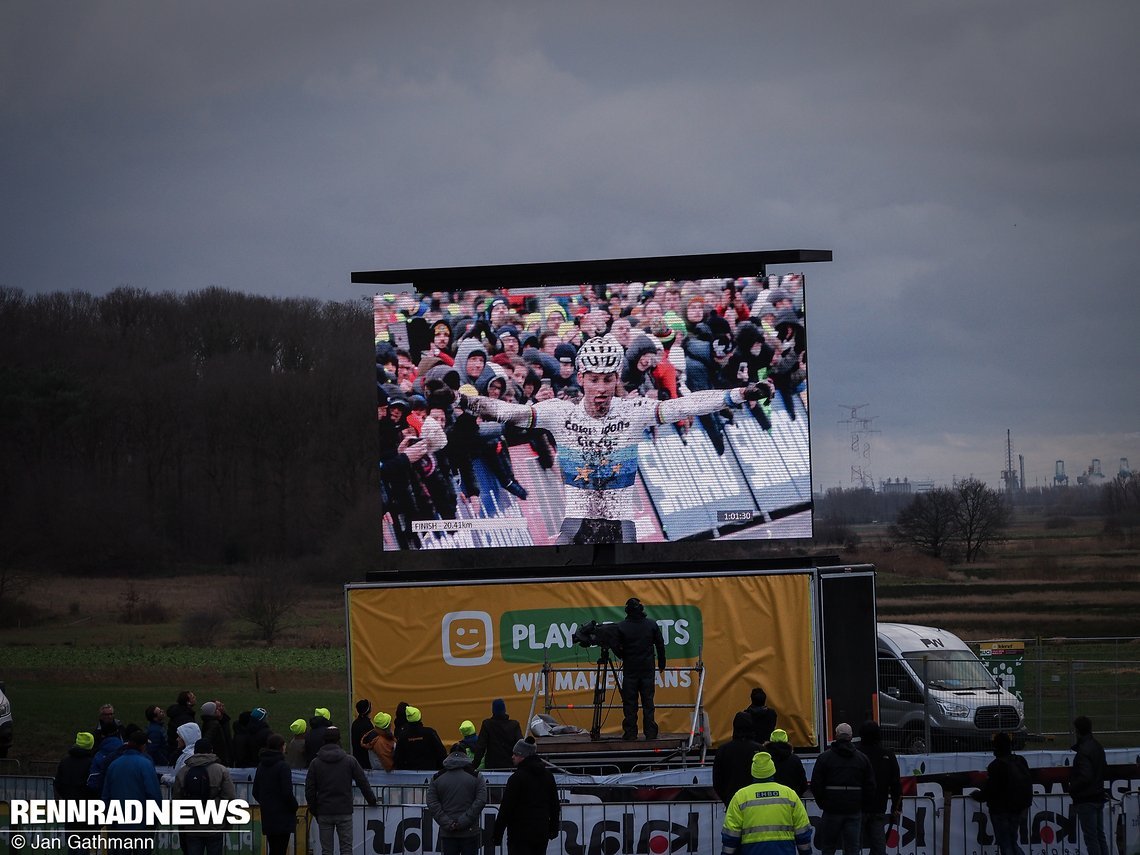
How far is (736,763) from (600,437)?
8.59m

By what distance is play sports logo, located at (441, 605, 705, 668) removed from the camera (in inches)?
781

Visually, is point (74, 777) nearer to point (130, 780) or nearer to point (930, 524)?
point (130, 780)

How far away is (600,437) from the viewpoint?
67.1 feet

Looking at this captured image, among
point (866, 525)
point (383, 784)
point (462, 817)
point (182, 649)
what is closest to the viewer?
point (462, 817)

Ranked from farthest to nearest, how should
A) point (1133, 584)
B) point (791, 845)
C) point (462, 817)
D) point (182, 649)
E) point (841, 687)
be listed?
point (1133, 584) < point (182, 649) < point (841, 687) < point (462, 817) < point (791, 845)

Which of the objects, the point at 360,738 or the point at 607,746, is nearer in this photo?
the point at 607,746

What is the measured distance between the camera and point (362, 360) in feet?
297

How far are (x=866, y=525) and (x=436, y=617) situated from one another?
60.3 metres

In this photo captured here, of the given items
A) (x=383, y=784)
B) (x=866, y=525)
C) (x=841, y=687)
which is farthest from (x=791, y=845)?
(x=866, y=525)

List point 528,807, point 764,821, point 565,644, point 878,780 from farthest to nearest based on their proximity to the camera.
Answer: point 565,644 → point 878,780 → point 528,807 → point 764,821

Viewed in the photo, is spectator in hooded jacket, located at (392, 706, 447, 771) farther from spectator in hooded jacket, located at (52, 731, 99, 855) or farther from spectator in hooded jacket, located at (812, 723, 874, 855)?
spectator in hooded jacket, located at (812, 723, 874, 855)

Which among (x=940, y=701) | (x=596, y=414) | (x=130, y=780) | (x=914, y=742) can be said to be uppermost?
(x=596, y=414)

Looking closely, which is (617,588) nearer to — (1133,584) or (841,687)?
(841,687)

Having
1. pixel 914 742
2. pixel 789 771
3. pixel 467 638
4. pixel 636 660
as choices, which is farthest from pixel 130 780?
pixel 914 742
